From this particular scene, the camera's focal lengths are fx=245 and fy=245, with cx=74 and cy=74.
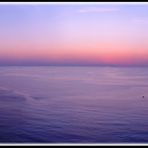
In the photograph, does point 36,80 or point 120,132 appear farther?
point 36,80

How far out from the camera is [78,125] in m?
2.91

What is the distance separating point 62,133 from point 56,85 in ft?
2.78

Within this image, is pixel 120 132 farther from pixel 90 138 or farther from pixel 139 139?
pixel 90 138

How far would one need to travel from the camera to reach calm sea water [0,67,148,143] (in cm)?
253

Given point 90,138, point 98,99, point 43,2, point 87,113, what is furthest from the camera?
point 98,99

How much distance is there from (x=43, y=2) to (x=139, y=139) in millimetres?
1666

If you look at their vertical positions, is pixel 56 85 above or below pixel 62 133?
above

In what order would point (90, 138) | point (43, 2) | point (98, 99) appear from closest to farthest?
point (43, 2), point (90, 138), point (98, 99)

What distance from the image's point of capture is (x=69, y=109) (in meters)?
3.02

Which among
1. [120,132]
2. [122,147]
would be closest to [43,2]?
[122,147]

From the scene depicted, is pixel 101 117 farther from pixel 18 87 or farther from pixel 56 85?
pixel 18 87

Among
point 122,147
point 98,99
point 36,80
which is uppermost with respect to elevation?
point 36,80

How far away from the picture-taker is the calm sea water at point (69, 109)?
253 cm

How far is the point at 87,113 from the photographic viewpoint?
10.8 feet
